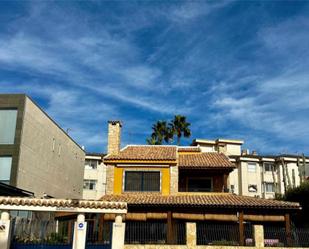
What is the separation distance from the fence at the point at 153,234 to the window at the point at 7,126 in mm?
14068

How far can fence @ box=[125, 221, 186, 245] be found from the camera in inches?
919

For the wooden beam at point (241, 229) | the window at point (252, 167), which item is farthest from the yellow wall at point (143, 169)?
the window at point (252, 167)

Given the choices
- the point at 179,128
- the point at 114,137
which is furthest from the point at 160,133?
the point at 114,137

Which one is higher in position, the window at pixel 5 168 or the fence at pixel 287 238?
the window at pixel 5 168

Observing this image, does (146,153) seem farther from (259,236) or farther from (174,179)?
(259,236)

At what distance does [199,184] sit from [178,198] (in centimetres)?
397

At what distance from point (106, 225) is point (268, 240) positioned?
393 inches

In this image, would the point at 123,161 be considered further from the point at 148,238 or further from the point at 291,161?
A: the point at 291,161

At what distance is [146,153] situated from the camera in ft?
107

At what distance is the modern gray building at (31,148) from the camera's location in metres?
32.3

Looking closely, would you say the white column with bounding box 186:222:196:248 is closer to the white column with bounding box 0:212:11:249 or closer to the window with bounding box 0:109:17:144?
the white column with bounding box 0:212:11:249

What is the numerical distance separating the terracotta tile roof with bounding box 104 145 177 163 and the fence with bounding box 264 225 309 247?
930cm

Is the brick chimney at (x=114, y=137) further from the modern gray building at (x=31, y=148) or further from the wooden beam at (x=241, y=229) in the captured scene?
the wooden beam at (x=241, y=229)

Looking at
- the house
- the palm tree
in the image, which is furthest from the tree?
the house
